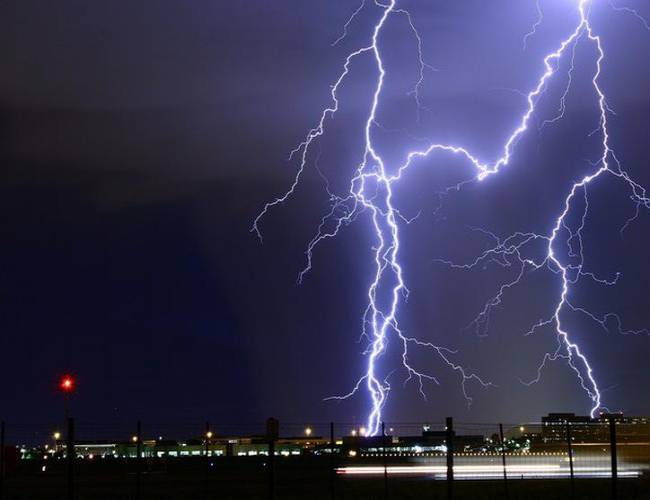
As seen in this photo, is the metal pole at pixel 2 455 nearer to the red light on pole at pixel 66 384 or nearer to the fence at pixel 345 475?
the fence at pixel 345 475

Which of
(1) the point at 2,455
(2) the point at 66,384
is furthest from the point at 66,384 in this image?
(1) the point at 2,455

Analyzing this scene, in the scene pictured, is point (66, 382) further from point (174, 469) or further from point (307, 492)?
point (307, 492)

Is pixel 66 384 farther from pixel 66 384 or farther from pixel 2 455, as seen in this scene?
pixel 2 455

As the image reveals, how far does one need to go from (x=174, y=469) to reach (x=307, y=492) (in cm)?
1209

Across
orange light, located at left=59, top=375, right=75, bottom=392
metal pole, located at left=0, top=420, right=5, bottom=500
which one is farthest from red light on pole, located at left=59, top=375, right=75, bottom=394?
metal pole, located at left=0, top=420, right=5, bottom=500

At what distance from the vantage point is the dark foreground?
20.3m

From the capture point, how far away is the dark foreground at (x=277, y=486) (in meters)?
20.3

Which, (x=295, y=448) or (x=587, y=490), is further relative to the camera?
(x=295, y=448)

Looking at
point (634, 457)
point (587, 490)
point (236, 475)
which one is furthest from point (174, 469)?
point (634, 457)

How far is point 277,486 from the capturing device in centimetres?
2358

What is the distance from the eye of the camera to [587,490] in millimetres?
21484

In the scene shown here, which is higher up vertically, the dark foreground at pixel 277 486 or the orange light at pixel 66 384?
the orange light at pixel 66 384

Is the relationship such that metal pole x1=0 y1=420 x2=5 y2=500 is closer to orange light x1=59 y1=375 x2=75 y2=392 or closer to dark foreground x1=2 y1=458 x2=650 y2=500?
dark foreground x1=2 y1=458 x2=650 y2=500

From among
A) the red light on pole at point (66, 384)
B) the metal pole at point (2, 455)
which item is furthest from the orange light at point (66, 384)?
the metal pole at point (2, 455)
